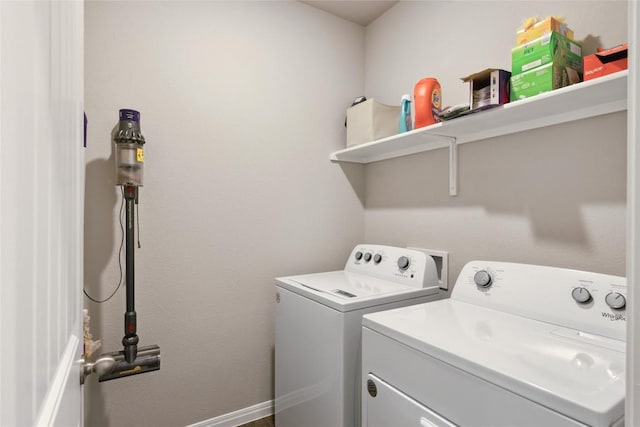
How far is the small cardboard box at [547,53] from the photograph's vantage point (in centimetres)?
113

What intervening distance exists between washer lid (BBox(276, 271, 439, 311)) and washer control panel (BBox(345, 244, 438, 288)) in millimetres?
34

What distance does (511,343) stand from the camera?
940mm

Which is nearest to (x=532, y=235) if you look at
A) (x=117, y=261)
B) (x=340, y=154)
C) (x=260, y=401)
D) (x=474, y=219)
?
(x=474, y=219)

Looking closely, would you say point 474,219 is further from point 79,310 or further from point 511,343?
point 79,310

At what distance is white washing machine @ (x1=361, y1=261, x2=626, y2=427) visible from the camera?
0.70 metres

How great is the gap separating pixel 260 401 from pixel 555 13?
2.44 meters

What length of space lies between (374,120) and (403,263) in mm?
851

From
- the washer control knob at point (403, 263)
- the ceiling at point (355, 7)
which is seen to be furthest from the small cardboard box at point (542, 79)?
the ceiling at point (355, 7)

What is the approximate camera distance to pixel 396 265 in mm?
1746

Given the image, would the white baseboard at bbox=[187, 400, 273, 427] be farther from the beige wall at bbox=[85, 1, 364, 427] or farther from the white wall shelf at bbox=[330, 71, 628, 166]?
the white wall shelf at bbox=[330, 71, 628, 166]

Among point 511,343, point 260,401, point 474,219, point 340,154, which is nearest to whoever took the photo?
point 511,343

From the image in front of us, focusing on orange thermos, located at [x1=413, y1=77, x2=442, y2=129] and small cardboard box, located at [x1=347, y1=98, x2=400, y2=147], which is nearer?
orange thermos, located at [x1=413, y1=77, x2=442, y2=129]

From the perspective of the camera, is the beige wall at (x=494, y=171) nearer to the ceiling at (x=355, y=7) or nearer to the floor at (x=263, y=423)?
the ceiling at (x=355, y=7)

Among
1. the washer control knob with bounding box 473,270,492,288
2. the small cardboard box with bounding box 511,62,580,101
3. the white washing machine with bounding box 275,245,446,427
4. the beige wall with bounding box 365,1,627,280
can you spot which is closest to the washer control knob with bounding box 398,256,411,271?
the white washing machine with bounding box 275,245,446,427
